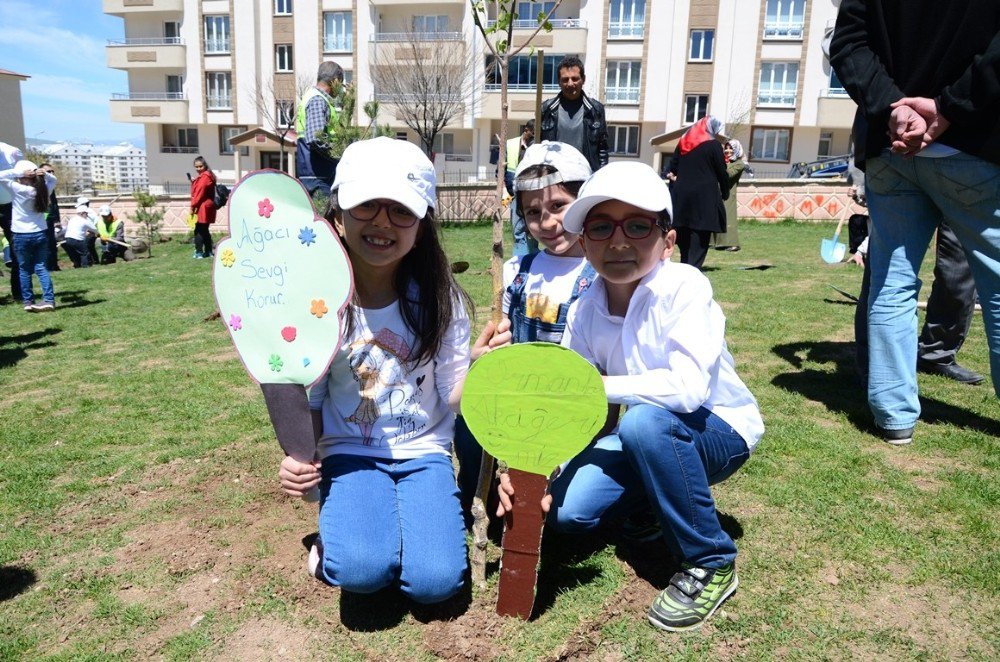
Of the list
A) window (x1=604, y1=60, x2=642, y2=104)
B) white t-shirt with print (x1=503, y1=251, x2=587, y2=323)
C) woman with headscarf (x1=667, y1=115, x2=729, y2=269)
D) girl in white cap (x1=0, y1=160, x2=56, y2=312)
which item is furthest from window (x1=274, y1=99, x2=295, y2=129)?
white t-shirt with print (x1=503, y1=251, x2=587, y2=323)

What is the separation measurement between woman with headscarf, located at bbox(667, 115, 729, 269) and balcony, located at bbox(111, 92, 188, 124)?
35213mm

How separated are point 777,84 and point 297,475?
34348mm

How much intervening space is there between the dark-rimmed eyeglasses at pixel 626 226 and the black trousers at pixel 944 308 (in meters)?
2.10

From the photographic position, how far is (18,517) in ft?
8.69

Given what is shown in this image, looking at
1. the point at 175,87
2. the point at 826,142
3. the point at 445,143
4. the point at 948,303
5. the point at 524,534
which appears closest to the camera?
the point at 524,534

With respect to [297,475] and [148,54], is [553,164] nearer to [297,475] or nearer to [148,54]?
[297,475]

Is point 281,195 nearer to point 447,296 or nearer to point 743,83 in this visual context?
point 447,296

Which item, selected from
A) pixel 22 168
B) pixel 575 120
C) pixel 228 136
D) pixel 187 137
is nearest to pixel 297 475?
pixel 575 120

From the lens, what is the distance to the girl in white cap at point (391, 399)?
1994 millimetres

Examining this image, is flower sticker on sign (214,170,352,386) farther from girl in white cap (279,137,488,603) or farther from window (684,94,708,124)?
window (684,94,708,124)

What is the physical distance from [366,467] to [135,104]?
3966 cm

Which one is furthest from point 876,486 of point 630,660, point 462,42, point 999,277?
point 462,42

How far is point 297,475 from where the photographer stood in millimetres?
1979

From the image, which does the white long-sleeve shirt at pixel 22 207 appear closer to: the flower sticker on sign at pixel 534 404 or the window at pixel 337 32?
the flower sticker on sign at pixel 534 404
